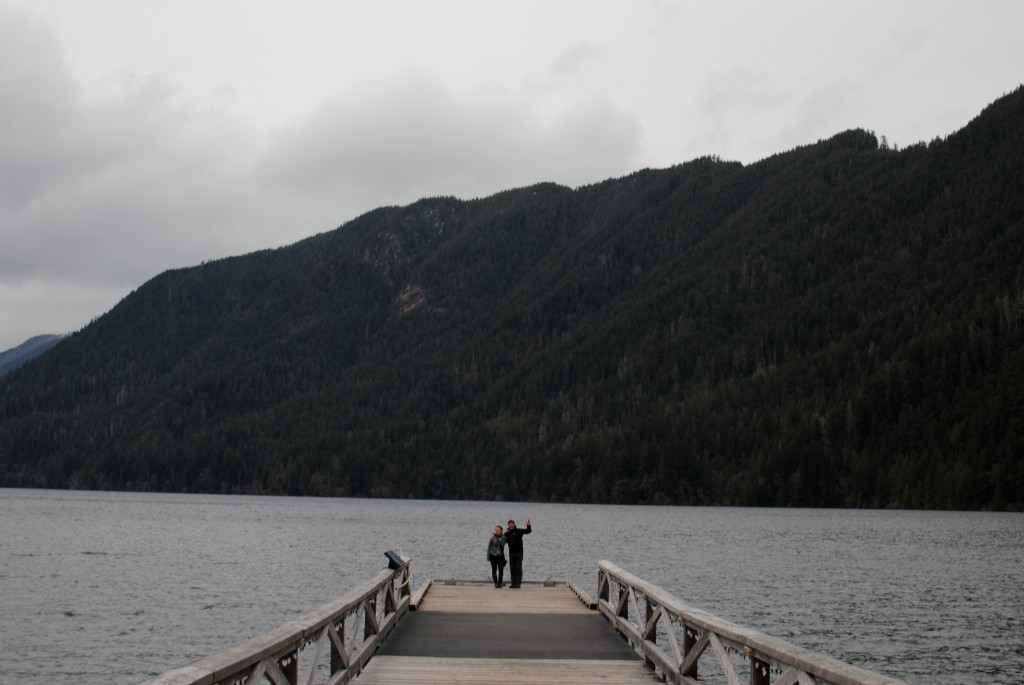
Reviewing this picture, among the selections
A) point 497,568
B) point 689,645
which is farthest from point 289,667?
point 497,568

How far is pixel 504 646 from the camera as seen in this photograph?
75.9 ft

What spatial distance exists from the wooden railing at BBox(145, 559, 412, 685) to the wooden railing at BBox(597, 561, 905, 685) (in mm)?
5647

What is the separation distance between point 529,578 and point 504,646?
124 ft

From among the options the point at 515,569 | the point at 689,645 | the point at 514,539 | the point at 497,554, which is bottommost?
the point at 689,645

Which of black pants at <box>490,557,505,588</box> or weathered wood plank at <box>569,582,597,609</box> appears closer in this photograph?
weathered wood plank at <box>569,582,597,609</box>

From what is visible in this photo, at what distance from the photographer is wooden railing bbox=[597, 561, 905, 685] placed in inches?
514

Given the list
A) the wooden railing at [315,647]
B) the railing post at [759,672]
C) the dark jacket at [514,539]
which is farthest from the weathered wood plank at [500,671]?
the dark jacket at [514,539]

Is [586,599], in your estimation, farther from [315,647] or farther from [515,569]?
[315,647]

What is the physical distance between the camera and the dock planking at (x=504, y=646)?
1956cm

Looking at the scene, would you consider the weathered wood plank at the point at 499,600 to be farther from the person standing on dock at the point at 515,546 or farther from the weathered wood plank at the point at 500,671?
the weathered wood plank at the point at 500,671

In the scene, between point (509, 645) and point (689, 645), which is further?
point (509, 645)

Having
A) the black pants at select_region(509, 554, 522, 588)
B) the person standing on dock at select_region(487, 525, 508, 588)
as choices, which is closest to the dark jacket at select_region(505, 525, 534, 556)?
the black pants at select_region(509, 554, 522, 588)

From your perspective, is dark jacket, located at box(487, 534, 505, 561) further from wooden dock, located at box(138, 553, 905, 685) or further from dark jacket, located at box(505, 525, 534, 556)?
wooden dock, located at box(138, 553, 905, 685)

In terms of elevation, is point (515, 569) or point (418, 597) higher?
point (515, 569)
